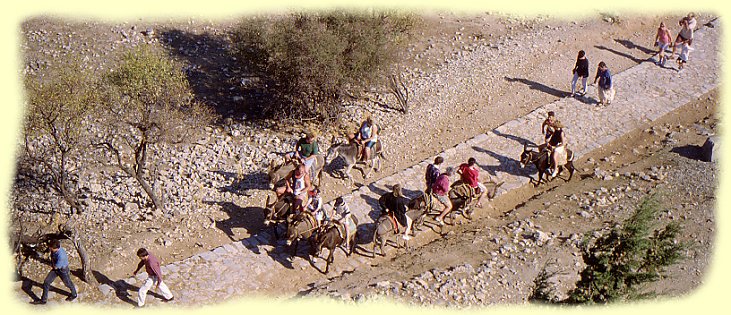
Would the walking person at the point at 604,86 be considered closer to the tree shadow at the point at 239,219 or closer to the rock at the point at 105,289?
the tree shadow at the point at 239,219

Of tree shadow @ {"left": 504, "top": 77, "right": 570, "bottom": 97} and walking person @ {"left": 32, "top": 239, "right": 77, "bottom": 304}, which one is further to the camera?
tree shadow @ {"left": 504, "top": 77, "right": 570, "bottom": 97}

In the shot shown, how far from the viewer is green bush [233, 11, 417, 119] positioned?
21094 millimetres

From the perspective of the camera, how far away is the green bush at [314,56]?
69.2ft

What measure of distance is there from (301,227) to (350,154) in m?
3.69

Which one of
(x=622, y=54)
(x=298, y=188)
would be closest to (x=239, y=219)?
(x=298, y=188)

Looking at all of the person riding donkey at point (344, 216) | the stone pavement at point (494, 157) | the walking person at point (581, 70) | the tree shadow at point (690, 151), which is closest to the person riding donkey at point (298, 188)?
the person riding donkey at point (344, 216)

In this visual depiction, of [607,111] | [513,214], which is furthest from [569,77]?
[513,214]

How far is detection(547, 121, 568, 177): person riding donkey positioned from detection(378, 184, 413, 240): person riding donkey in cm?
488

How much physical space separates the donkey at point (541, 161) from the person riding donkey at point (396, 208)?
4634 mm

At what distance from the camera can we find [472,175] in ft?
58.4

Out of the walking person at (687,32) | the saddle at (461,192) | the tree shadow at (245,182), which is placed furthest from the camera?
the walking person at (687,32)

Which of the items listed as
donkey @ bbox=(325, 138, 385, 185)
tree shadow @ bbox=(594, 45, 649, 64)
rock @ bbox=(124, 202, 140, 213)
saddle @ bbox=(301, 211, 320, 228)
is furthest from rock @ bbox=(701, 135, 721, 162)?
rock @ bbox=(124, 202, 140, 213)

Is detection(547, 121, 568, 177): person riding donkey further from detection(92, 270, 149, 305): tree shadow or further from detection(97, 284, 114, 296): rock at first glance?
detection(97, 284, 114, 296): rock

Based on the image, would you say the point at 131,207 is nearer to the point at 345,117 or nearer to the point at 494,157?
the point at 345,117
